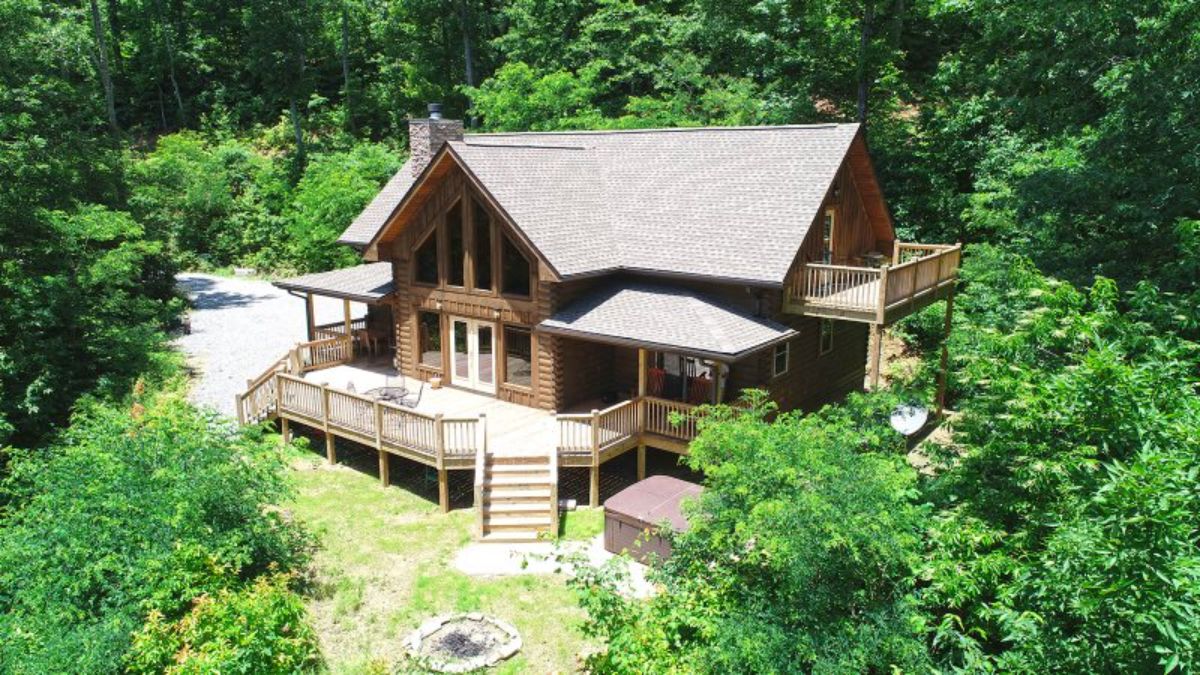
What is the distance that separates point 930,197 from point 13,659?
27.2m

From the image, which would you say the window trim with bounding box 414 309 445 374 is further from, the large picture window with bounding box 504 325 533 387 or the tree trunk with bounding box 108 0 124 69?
the tree trunk with bounding box 108 0 124 69

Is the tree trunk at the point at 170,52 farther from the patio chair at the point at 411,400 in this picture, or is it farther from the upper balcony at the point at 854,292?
the upper balcony at the point at 854,292

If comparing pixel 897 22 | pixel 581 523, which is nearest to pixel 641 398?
pixel 581 523

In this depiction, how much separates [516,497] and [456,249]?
6636 millimetres

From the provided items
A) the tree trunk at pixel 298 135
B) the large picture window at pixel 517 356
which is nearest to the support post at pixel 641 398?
the large picture window at pixel 517 356

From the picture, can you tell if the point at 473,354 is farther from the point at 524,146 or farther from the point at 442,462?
the point at 524,146

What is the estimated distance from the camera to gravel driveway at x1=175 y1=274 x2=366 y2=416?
75.8ft

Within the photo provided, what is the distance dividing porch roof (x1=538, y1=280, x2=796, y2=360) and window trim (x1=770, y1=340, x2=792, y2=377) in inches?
33.2

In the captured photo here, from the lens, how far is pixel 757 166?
18.8 m

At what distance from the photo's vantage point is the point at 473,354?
19312 mm

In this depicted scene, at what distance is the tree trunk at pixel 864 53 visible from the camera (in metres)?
27.1

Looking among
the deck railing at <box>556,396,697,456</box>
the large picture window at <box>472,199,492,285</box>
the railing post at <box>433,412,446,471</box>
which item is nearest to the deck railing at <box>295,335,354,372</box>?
the large picture window at <box>472,199,492,285</box>

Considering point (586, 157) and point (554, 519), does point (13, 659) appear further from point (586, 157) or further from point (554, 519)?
point (586, 157)

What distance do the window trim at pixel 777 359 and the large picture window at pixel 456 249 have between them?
7379 millimetres
